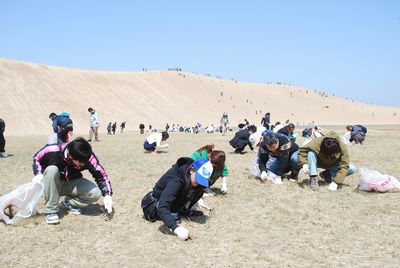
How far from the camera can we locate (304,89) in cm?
8875

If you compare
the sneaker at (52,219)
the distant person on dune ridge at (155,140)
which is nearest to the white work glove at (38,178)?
the sneaker at (52,219)

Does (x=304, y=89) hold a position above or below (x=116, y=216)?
above

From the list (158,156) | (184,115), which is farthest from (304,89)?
(158,156)

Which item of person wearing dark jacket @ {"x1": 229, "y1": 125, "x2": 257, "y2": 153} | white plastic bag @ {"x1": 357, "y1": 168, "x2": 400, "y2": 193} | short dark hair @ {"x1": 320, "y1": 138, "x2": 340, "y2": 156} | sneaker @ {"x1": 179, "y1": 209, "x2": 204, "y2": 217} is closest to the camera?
sneaker @ {"x1": 179, "y1": 209, "x2": 204, "y2": 217}

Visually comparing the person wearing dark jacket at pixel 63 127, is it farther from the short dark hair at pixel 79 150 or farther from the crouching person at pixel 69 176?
the short dark hair at pixel 79 150

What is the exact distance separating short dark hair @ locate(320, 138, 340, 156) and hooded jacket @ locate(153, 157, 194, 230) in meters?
3.12

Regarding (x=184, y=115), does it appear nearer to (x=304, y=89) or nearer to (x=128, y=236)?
(x=304, y=89)

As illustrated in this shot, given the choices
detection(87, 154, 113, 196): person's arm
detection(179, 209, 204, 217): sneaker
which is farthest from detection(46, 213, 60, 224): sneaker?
detection(179, 209, 204, 217): sneaker

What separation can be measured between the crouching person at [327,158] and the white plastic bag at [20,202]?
4377 millimetres

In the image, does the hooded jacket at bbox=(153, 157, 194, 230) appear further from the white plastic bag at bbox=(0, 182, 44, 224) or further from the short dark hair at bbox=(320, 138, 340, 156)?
the short dark hair at bbox=(320, 138, 340, 156)

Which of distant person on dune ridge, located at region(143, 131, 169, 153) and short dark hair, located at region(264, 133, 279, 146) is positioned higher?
short dark hair, located at region(264, 133, 279, 146)

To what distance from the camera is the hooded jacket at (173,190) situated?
451 centimetres

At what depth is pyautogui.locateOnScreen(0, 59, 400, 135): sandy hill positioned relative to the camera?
42.2 metres

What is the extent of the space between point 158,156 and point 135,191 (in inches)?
203
